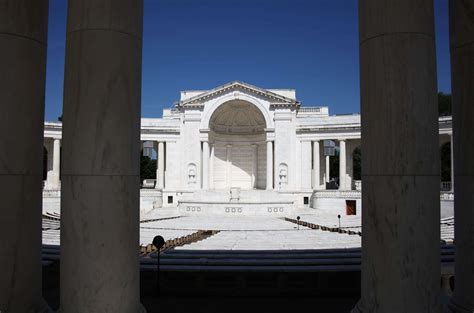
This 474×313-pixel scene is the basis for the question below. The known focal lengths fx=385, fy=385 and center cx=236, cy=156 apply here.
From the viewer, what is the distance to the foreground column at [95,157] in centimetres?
824

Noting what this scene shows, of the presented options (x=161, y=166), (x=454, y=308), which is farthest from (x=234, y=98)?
(x=454, y=308)

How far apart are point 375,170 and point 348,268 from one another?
7455 mm

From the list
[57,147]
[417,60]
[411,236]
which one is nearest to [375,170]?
[411,236]

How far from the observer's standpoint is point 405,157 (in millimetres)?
7871

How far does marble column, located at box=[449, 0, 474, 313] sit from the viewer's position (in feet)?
30.1

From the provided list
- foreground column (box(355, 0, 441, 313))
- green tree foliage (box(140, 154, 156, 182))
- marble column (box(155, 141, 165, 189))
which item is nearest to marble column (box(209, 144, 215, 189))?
marble column (box(155, 141, 165, 189))

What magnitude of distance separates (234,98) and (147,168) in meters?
60.3

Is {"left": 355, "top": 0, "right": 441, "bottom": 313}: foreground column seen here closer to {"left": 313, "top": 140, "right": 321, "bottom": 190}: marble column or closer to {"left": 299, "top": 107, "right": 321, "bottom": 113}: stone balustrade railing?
{"left": 313, "top": 140, "right": 321, "bottom": 190}: marble column

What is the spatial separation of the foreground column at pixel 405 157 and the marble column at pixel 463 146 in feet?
5.65

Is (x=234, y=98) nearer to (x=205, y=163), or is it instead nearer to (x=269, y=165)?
(x=205, y=163)

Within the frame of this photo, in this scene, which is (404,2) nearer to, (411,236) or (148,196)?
(411,236)

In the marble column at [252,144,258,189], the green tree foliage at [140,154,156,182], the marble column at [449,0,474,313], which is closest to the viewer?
the marble column at [449,0,474,313]

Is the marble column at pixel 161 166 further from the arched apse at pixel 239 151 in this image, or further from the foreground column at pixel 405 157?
the foreground column at pixel 405 157

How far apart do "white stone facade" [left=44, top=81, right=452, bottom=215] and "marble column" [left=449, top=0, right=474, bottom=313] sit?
59.7 metres
